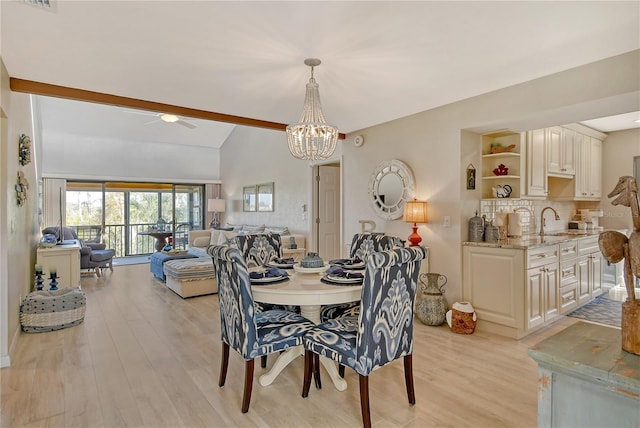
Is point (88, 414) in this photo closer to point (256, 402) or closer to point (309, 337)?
point (256, 402)

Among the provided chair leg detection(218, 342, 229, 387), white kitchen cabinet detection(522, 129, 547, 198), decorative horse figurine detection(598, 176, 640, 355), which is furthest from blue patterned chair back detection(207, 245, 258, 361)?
white kitchen cabinet detection(522, 129, 547, 198)

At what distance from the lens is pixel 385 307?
200 centimetres

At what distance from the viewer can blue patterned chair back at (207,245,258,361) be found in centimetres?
205

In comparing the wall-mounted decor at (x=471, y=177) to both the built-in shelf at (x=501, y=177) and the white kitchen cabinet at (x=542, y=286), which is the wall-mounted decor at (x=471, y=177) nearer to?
the built-in shelf at (x=501, y=177)

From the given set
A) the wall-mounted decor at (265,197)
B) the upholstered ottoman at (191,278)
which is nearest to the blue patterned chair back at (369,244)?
the upholstered ottoman at (191,278)

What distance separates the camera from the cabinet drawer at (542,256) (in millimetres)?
3295

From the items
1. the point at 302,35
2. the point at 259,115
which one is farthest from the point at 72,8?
the point at 259,115

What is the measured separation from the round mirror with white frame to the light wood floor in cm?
144

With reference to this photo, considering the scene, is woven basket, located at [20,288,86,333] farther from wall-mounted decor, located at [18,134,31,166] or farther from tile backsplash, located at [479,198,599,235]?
tile backsplash, located at [479,198,599,235]

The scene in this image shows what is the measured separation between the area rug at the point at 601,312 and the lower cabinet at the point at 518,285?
183 millimetres

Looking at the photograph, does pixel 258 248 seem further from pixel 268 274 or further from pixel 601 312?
pixel 601 312

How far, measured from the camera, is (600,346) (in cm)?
101

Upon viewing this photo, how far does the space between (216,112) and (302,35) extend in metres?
2.06

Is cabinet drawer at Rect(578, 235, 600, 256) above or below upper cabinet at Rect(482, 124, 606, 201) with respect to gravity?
below
